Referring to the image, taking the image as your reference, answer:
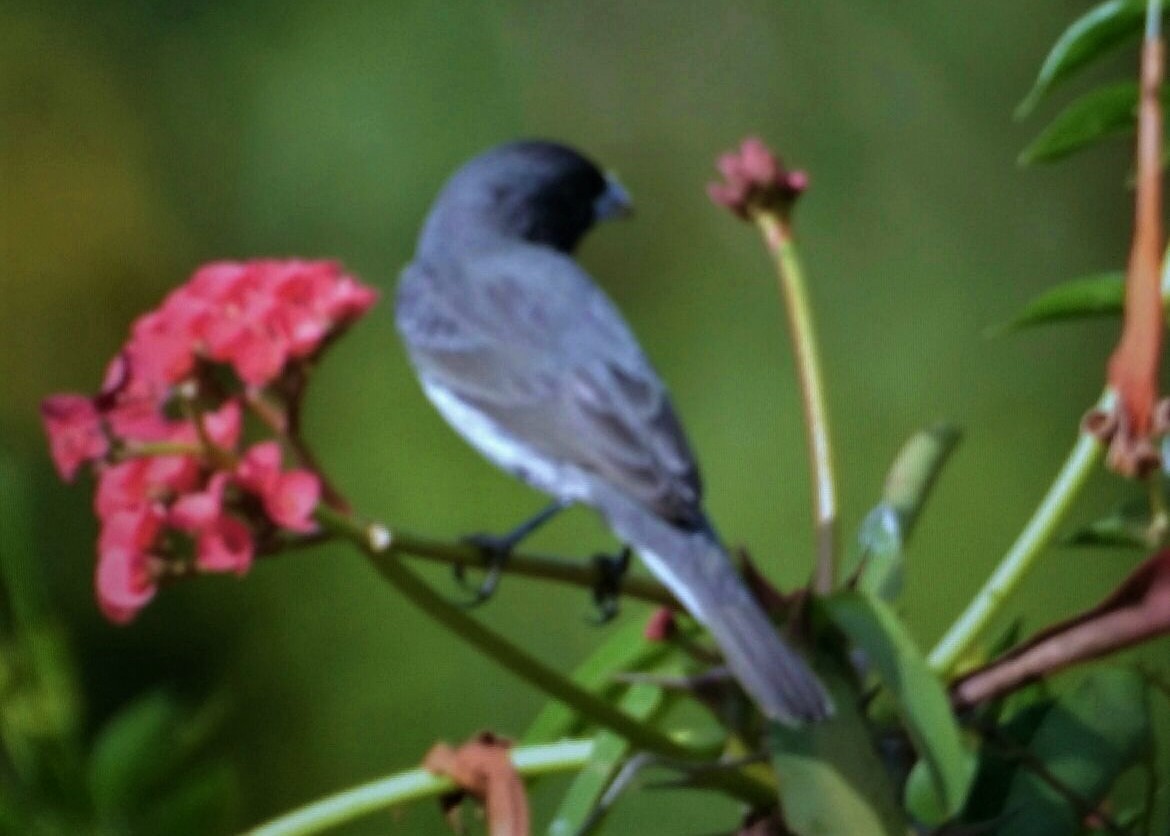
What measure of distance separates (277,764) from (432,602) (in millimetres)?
746

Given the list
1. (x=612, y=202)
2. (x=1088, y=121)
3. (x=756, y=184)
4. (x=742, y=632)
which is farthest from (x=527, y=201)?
(x=742, y=632)

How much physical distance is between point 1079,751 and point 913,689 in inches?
5.7

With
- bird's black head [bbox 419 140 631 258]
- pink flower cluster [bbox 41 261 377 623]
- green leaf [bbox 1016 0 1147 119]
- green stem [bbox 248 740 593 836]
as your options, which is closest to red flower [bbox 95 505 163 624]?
pink flower cluster [bbox 41 261 377 623]

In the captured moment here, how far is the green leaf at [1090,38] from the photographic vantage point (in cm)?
73

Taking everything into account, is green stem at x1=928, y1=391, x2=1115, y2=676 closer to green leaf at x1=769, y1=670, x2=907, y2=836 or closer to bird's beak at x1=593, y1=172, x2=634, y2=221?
green leaf at x1=769, y1=670, x2=907, y2=836

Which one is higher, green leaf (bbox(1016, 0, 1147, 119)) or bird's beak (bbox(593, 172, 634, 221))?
green leaf (bbox(1016, 0, 1147, 119))

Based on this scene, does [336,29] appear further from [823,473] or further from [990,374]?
[823,473]

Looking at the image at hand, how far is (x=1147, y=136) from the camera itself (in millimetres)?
675

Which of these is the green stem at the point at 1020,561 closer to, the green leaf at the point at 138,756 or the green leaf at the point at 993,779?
the green leaf at the point at 993,779

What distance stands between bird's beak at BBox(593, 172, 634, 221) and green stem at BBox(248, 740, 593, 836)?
0.59 metres

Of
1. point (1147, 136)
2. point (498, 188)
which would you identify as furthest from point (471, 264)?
point (1147, 136)

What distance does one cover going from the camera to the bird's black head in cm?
123

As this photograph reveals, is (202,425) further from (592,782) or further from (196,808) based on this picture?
(196,808)

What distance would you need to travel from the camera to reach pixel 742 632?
25.1 inches
